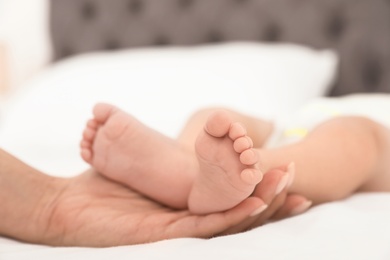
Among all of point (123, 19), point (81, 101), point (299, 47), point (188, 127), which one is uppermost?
point (123, 19)

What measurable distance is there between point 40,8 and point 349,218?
1.54 m

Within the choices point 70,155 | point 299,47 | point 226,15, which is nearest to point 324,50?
point 299,47

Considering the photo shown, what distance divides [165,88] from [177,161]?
26.8 inches

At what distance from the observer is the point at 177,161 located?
2.04ft

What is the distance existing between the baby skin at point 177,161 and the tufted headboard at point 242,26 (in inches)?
36.8

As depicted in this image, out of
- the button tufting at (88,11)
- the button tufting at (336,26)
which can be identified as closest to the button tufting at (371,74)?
the button tufting at (336,26)

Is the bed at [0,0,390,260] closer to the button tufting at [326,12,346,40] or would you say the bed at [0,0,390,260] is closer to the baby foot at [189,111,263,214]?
the button tufting at [326,12,346,40]

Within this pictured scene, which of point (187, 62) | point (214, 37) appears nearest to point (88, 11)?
point (214, 37)

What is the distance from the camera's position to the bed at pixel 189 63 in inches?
49.3

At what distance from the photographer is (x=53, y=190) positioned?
2.00 feet

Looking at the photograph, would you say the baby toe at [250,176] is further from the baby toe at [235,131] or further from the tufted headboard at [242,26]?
the tufted headboard at [242,26]

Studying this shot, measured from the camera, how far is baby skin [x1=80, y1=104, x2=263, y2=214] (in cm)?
51

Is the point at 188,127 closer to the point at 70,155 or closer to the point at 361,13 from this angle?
the point at 70,155

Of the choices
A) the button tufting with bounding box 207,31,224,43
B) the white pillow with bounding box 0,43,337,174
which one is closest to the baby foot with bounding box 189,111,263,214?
the white pillow with bounding box 0,43,337,174
